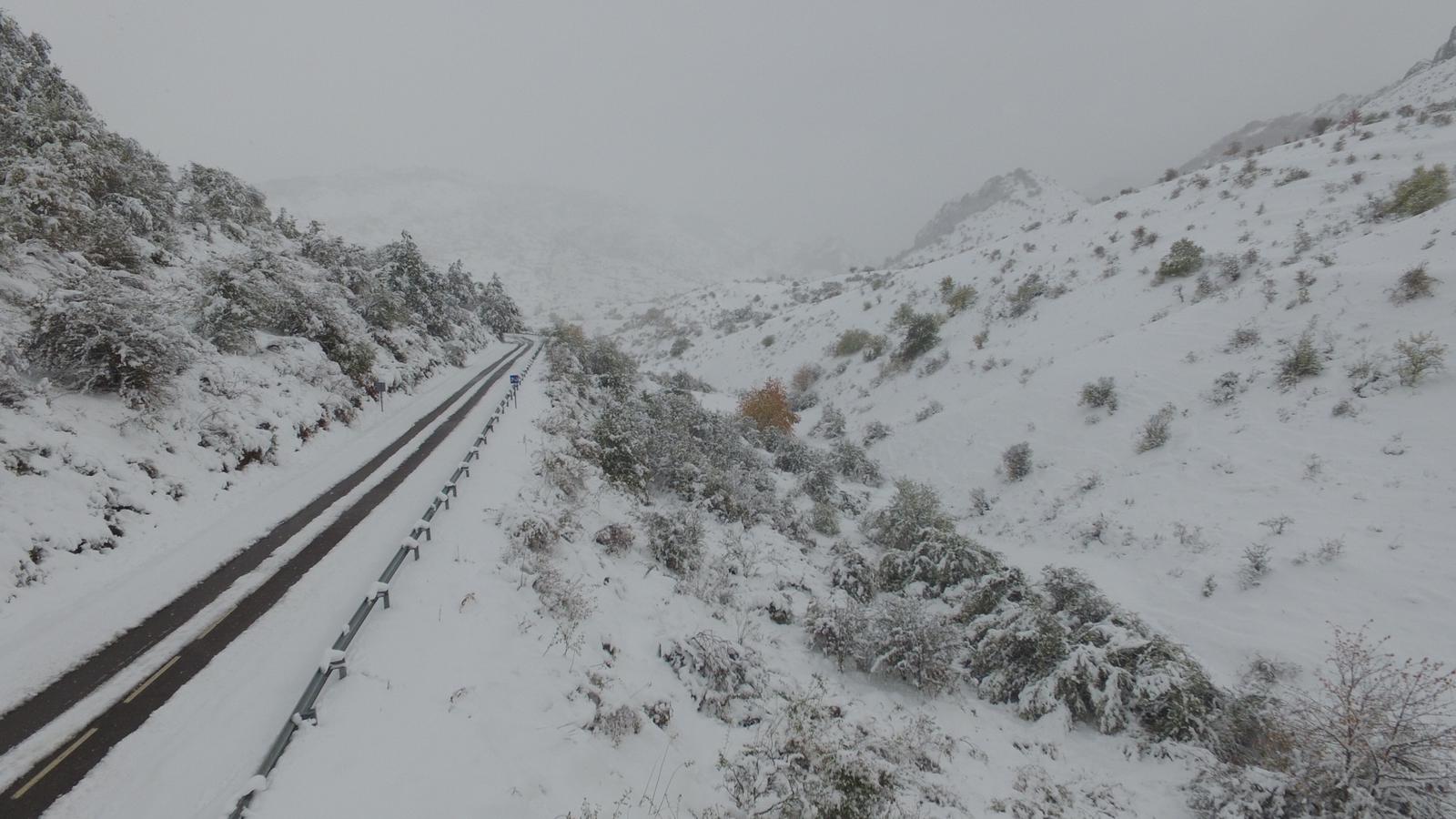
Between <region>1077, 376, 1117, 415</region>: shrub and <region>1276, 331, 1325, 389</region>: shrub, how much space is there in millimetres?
4339

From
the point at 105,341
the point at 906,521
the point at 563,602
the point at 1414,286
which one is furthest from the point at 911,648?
the point at 1414,286

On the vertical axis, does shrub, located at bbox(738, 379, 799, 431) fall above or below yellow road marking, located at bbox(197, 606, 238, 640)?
below

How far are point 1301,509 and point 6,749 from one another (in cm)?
2287

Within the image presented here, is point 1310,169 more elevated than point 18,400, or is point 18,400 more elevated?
point 18,400

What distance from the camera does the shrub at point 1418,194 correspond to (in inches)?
794

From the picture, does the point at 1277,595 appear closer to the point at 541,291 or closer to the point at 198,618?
the point at 198,618

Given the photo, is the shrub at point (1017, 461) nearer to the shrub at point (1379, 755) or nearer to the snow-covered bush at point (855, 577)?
the snow-covered bush at point (855, 577)

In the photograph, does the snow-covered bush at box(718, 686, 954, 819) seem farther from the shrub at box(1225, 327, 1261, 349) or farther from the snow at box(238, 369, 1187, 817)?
the shrub at box(1225, 327, 1261, 349)

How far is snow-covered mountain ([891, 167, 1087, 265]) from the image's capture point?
91.8 meters

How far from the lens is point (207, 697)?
6680 millimetres

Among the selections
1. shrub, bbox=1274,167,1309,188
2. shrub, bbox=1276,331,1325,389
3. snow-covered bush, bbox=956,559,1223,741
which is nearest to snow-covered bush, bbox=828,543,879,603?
snow-covered bush, bbox=956,559,1223,741

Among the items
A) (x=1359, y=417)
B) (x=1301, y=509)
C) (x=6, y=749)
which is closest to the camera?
(x=6, y=749)

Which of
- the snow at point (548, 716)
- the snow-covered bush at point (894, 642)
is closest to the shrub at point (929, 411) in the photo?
the snow-covered bush at point (894, 642)

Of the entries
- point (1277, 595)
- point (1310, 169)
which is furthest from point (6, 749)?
point (1310, 169)
